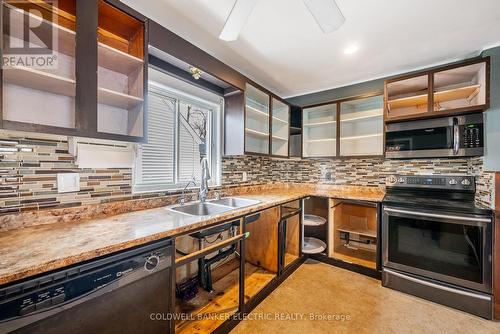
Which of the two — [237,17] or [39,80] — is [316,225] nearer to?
[237,17]

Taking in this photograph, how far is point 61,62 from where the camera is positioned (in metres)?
1.19

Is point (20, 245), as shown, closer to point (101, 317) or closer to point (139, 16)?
point (101, 317)

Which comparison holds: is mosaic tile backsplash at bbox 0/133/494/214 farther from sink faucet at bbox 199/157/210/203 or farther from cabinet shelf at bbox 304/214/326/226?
cabinet shelf at bbox 304/214/326/226

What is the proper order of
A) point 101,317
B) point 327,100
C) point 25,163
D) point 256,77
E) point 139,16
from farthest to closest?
point 327,100
point 256,77
point 139,16
point 25,163
point 101,317

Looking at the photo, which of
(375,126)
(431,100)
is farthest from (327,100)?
(431,100)

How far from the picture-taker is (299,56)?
2189 mm

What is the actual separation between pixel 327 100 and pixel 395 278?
7.92ft

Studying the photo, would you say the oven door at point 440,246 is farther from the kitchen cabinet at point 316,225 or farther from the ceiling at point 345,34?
the ceiling at point 345,34

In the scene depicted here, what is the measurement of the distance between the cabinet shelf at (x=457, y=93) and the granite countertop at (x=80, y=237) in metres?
2.54

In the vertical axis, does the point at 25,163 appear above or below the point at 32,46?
below

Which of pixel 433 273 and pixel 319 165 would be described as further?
pixel 319 165

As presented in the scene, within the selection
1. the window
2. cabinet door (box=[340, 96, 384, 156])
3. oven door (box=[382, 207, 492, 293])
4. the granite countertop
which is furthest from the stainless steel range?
the window

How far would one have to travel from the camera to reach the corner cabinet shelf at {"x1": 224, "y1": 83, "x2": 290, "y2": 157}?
227cm

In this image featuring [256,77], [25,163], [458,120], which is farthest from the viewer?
[256,77]
